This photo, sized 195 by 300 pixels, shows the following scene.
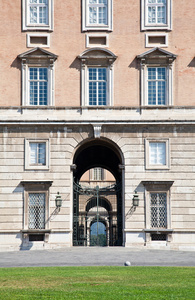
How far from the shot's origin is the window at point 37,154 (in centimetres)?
3509

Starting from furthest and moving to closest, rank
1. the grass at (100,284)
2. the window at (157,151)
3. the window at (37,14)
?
the window at (37,14)
the window at (157,151)
the grass at (100,284)

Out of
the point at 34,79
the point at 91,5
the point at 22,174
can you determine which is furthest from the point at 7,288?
the point at 91,5

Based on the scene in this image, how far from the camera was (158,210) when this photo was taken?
34875 mm

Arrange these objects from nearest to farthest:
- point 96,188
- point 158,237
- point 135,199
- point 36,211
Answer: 1. point 135,199
2. point 158,237
3. point 36,211
4. point 96,188

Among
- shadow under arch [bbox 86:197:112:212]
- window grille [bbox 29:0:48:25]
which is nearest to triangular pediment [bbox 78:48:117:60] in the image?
window grille [bbox 29:0:48:25]

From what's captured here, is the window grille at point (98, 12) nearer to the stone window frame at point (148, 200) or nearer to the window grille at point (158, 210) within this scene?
the stone window frame at point (148, 200)

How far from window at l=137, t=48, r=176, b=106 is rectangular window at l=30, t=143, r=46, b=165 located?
21.0ft

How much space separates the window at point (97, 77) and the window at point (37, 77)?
5.97 ft

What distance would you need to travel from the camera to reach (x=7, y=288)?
16.1 meters

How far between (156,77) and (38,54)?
684 centimetres

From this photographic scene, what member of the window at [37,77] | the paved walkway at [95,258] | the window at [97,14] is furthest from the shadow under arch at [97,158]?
the paved walkway at [95,258]

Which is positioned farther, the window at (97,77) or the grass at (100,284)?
the window at (97,77)

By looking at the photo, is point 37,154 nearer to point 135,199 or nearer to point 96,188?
point 96,188

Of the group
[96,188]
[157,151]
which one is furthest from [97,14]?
[96,188]
